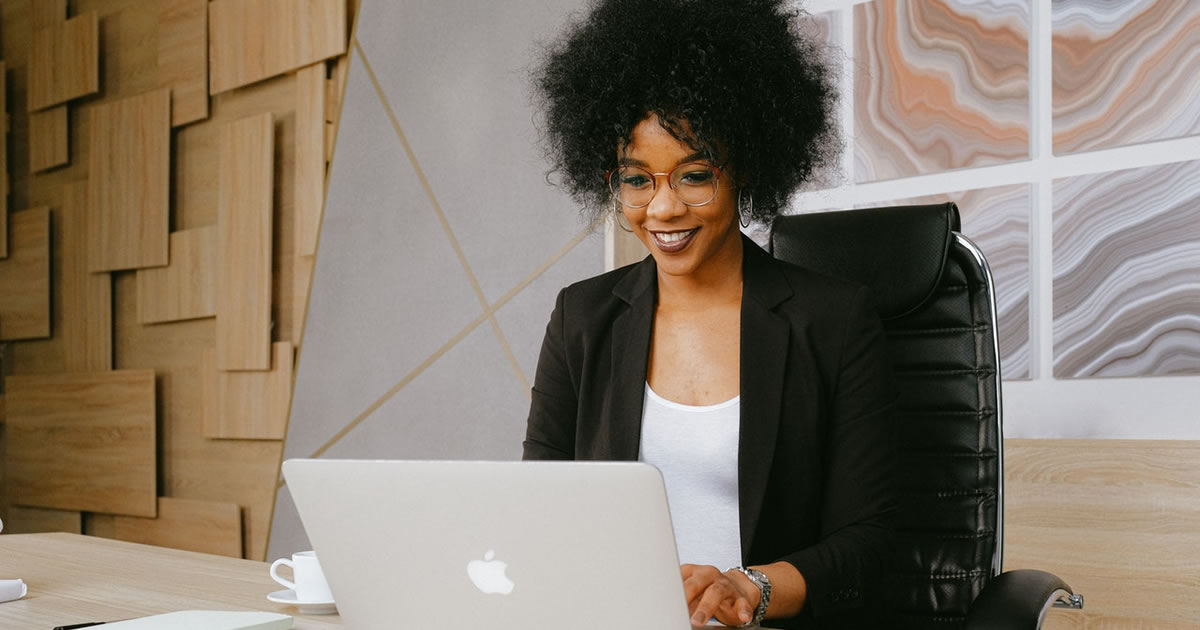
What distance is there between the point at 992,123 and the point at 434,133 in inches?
61.6

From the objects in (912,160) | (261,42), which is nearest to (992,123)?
(912,160)

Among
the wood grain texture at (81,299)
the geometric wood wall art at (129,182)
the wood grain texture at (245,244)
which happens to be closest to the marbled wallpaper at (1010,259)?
the wood grain texture at (245,244)

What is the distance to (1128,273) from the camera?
223cm

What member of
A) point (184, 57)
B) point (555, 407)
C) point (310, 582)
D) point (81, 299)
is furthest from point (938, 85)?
point (81, 299)

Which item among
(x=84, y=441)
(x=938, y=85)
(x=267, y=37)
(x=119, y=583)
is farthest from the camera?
(x=84, y=441)

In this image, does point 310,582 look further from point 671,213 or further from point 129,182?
point 129,182

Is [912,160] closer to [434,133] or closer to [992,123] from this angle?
[992,123]

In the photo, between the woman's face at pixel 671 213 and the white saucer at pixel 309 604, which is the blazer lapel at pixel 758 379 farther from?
the white saucer at pixel 309 604

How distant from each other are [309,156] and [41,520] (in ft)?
7.33

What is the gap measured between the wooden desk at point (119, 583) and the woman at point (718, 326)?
1.68 ft

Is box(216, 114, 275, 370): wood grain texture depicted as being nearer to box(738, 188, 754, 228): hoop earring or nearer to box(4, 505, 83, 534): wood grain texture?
box(4, 505, 83, 534): wood grain texture

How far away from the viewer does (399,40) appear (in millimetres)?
3395

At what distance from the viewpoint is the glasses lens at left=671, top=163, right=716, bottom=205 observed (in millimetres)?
1635

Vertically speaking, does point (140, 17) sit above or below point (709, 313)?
above
